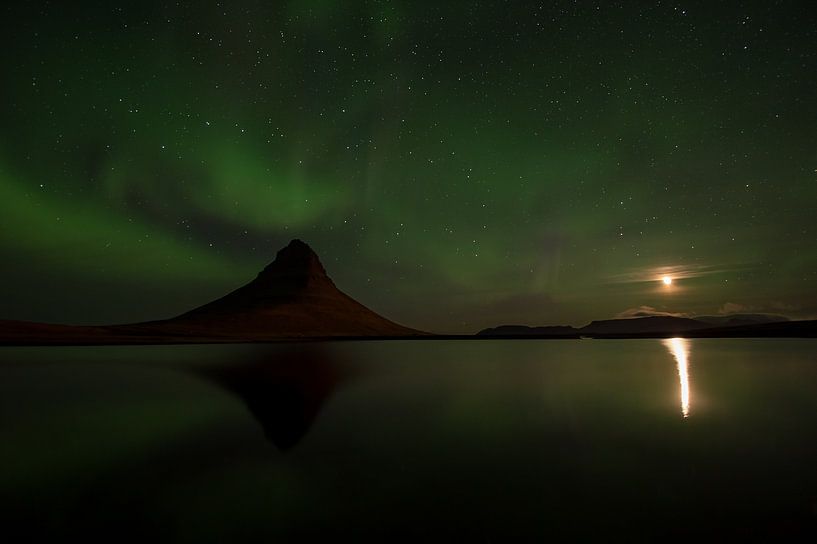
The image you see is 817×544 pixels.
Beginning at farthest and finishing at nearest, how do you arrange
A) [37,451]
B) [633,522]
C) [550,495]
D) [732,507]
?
[37,451]
[550,495]
[732,507]
[633,522]

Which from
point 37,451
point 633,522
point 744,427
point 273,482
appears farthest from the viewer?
point 744,427

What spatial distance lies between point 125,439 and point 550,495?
14102 millimetres

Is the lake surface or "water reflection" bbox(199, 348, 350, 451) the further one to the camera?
"water reflection" bbox(199, 348, 350, 451)

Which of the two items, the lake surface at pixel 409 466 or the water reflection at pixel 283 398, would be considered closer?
the lake surface at pixel 409 466

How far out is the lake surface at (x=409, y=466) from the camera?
314 inches

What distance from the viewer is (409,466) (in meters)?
11.7

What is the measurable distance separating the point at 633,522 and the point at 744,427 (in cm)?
1178

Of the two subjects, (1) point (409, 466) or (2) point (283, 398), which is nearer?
(1) point (409, 466)

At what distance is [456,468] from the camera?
11.5 m

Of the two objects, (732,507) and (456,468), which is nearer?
(732,507)

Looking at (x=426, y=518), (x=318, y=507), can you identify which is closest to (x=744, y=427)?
(x=426, y=518)

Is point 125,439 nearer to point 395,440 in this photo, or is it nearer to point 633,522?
point 395,440

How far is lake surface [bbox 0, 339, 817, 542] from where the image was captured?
7980 millimetres

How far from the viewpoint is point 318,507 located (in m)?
8.85
